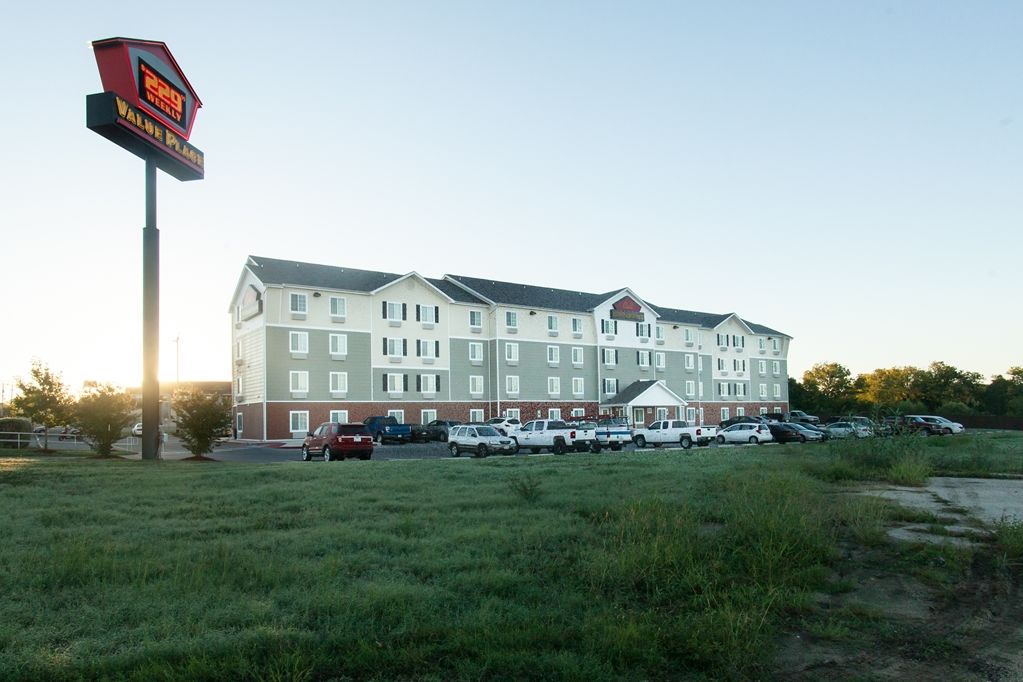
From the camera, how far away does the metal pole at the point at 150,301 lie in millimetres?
26859

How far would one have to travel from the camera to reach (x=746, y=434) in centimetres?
4800

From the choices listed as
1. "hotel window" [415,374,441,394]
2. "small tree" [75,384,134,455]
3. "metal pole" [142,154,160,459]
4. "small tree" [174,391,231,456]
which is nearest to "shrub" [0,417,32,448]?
"small tree" [75,384,134,455]

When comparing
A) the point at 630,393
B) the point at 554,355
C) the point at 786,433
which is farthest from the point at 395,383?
the point at 786,433

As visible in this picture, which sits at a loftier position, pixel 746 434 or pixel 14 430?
pixel 14 430

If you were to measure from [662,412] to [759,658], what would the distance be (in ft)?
215

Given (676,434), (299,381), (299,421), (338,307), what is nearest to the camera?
(676,434)

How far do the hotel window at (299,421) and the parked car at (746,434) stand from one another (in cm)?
2698

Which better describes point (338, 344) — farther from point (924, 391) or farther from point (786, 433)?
point (924, 391)

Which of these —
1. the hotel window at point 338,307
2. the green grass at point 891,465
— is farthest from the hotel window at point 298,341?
the green grass at point 891,465

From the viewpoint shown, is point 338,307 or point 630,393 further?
point 630,393

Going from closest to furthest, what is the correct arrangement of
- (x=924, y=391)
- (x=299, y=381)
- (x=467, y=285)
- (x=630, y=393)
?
(x=299, y=381) < (x=467, y=285) < (x=630, y=393) < (x=924, y=391)

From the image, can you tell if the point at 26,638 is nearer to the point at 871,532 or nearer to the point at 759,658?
the point at 759,658

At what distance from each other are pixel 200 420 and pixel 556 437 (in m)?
16.8

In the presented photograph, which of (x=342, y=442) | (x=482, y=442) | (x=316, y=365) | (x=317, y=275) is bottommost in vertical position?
(x=482, y=442)
